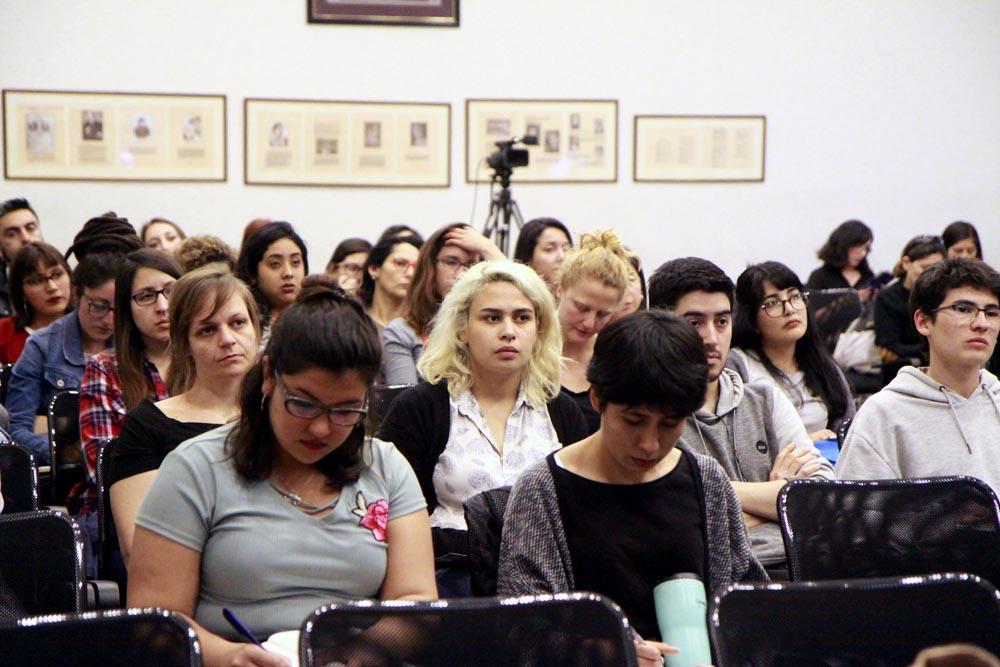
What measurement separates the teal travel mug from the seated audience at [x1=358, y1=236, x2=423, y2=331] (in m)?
3.22

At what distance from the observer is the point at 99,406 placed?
320cm

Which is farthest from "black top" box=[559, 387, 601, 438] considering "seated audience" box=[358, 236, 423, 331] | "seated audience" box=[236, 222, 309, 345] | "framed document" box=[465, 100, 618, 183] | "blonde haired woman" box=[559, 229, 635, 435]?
"framed document" box=[465, 100, 618, 183]

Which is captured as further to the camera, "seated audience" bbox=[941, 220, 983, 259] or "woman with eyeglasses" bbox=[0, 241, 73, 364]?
"seated audience" bbox=[941, 220, 983, 259]

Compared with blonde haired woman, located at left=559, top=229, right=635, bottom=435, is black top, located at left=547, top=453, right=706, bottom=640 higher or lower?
lower

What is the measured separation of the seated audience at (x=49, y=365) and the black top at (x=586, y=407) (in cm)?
163

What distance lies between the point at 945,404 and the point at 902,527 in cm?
61

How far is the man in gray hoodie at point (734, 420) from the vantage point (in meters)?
2.89

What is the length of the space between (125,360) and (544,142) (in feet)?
17.1

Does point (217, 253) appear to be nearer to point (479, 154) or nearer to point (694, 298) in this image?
point (694, 298)

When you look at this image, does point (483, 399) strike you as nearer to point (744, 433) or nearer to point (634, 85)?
point (744, 433)

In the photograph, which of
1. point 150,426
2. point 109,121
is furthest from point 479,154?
point 150,426

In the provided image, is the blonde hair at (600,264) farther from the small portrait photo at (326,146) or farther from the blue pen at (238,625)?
the small portrait photo at (326,146)

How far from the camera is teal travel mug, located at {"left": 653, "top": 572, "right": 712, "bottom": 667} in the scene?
1871mm

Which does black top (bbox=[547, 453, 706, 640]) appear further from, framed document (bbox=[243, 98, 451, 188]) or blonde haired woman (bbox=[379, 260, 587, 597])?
framed document (bbox=[243, 98, 451, 188])
